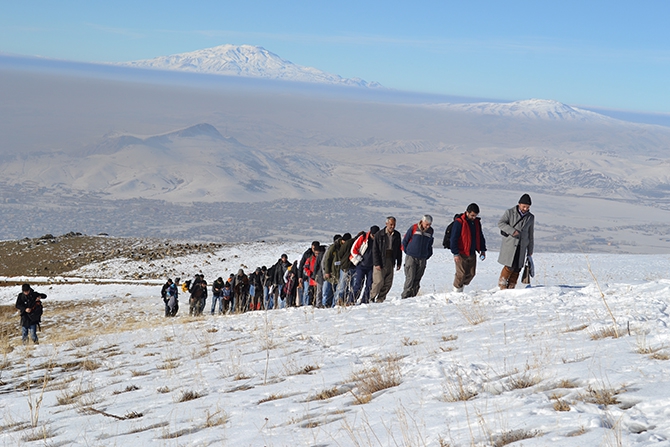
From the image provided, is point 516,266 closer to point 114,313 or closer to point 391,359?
point 391,359

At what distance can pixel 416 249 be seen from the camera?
12.0 m

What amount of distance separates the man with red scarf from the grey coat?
2.03 ft

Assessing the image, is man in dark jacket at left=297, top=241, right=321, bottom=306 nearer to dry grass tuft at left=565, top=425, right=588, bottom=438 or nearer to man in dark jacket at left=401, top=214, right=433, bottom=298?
man in dark jacket at left=401, top=214, right=433, bottom=298

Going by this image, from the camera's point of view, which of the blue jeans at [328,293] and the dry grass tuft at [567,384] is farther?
the blue jeans at [328,293]

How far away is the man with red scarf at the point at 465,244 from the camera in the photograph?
11297 millimetres

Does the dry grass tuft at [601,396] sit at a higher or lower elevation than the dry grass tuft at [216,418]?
higher

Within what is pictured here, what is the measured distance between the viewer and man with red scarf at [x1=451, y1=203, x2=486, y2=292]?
11297 mm

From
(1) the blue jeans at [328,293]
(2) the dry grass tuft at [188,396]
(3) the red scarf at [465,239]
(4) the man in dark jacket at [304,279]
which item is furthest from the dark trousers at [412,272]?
(2) the dry grass tuft at [188,396]

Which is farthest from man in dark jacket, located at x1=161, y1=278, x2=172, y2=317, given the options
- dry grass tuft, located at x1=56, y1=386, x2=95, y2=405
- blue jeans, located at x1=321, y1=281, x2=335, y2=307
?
dry grass tuft, located at x1=56, y1=386, x2=95, y2=405

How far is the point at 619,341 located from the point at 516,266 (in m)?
5.45

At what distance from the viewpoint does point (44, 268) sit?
144ft

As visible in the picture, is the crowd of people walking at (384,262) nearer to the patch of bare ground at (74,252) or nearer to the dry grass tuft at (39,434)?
the dry grass tuft at (39,434)

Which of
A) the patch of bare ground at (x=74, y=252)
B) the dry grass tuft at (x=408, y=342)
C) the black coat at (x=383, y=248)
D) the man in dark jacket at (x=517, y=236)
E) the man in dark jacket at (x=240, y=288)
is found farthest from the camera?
the patch of bare ground at (x=74, y=252)

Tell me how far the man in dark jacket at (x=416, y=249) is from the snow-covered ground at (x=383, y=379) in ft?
4.69
